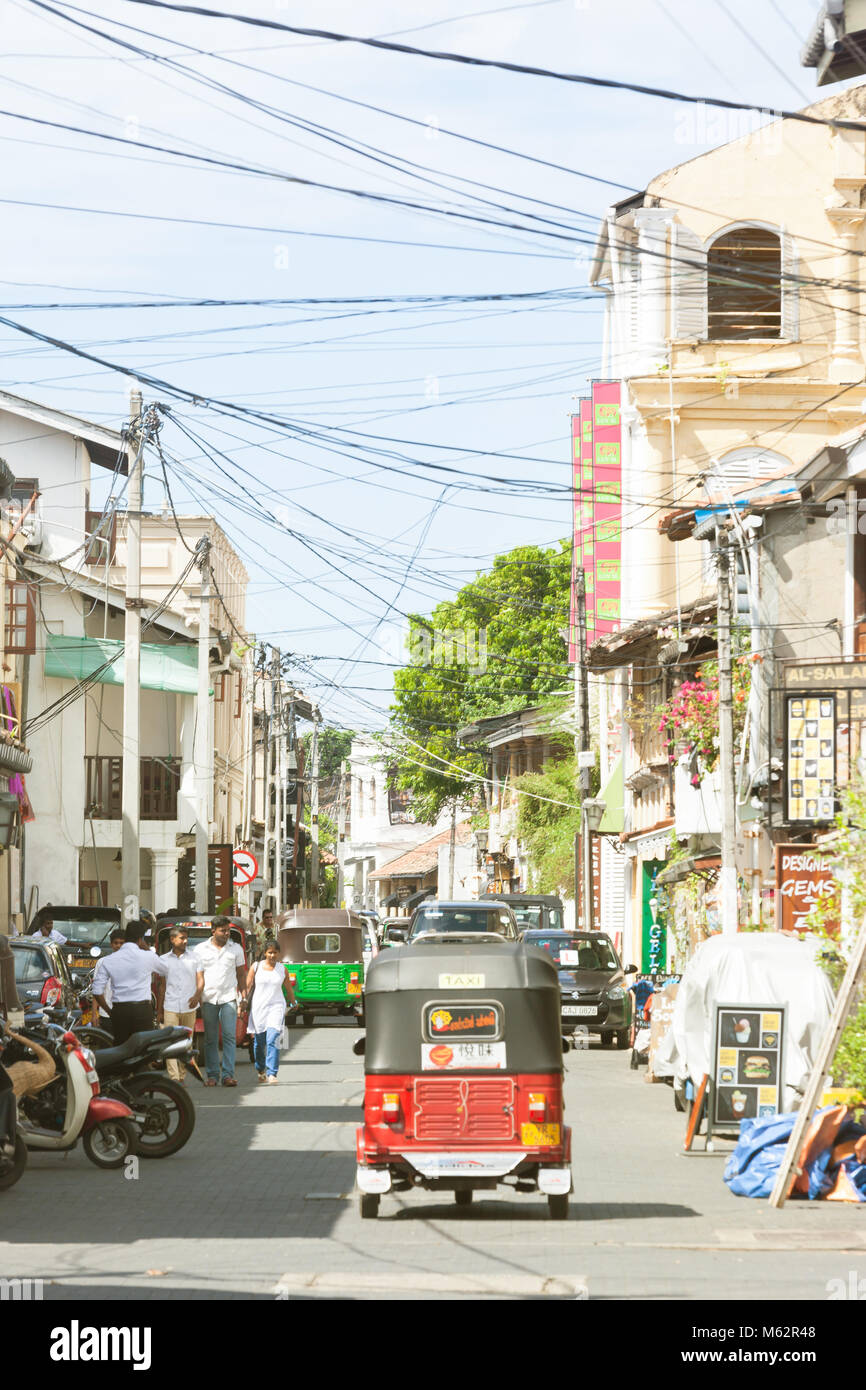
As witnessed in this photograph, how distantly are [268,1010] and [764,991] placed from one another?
782 centimetres

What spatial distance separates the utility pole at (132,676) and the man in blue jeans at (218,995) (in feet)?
23.1

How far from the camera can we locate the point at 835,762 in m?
22.0

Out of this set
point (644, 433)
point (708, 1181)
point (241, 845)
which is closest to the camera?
point (708, 1181)

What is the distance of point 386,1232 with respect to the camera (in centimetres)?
1230

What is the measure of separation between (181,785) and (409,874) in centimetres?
5640

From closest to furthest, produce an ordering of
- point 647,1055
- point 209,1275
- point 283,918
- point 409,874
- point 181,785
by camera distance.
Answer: point 209,1275 < point 647,1055 < point 283,918 < point 181,785 < point 409,874

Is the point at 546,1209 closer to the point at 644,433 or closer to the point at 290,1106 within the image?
the point at 290,1106

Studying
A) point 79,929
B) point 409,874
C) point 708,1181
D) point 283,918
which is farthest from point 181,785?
point 409,874

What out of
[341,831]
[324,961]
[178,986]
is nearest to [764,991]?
[178,986]

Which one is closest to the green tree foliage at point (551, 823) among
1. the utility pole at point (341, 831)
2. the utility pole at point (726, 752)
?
the utility pole at point (726, 752)

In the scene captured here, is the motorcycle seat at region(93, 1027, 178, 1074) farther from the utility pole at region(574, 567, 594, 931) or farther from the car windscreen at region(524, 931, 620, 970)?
the utility pole at region(574, 567, 594, 931)

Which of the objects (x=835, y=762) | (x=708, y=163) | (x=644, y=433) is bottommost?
(x=835, y=762)

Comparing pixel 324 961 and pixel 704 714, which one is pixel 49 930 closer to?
pixel 324 961

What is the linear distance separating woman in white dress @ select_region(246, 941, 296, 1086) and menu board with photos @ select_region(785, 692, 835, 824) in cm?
652
